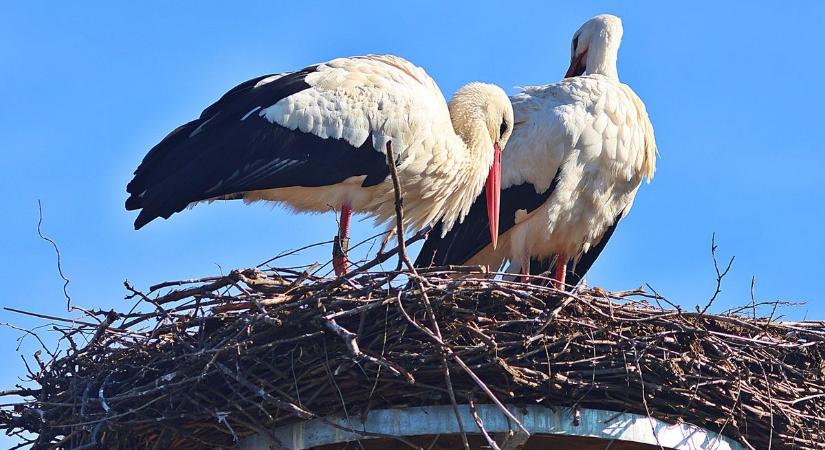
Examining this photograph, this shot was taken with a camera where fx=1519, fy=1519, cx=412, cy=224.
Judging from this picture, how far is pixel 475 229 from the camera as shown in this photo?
8305mm

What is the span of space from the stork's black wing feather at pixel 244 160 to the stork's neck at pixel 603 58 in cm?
221

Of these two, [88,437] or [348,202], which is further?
[348,202]

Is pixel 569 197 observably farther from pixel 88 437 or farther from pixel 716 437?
pixel 88 437

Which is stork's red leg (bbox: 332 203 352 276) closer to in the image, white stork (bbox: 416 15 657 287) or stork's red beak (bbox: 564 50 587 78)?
white stork (bbox: 416 15 657 287)

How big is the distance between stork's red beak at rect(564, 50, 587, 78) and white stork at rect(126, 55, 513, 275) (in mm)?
1936

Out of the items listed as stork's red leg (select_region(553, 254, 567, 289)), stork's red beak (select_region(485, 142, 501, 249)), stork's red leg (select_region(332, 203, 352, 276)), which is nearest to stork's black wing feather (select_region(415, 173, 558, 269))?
stork's red beak (select_region(485, 142, 501, 249))

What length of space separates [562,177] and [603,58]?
1254 mm

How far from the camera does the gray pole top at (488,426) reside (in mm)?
5734

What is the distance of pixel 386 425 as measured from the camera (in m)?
5.77

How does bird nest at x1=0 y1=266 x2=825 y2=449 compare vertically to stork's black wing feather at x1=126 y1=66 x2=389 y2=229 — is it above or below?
below

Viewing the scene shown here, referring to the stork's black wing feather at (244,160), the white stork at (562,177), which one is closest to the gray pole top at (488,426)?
the stork's black wing feather at (244,160)

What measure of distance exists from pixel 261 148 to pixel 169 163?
1.43ft

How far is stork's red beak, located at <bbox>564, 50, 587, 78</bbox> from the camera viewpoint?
9172mm

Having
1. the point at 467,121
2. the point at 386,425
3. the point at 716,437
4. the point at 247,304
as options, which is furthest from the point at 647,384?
the point at 467,121
